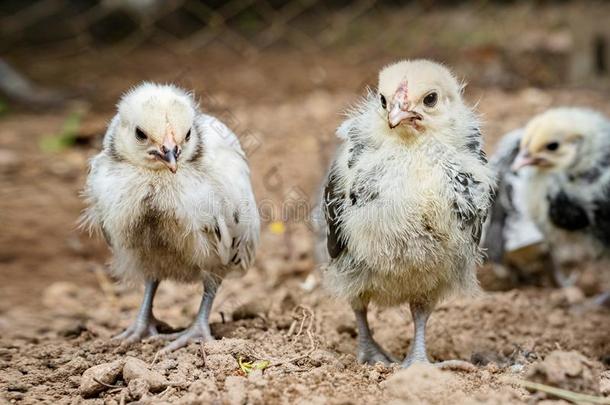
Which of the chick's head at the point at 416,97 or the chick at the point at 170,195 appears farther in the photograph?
the chick at the point at 170,195

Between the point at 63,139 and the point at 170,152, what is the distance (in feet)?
12.3

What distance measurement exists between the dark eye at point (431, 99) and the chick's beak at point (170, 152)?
0.92 metres

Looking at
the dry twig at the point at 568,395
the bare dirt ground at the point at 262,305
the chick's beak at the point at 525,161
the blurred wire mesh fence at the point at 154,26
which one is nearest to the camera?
the dry twig at the point at 568,395

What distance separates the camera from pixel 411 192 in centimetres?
304

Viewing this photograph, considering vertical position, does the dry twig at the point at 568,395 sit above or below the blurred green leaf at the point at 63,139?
below

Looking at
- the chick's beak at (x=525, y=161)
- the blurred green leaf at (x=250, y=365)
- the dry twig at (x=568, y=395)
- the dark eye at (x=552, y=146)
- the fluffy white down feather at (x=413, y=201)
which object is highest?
the dark eye at (x=552, y=146)

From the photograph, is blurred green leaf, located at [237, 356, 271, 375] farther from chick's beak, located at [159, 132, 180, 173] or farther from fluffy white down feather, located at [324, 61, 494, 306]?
chick's beak, located at [159, 132, 180, 173]

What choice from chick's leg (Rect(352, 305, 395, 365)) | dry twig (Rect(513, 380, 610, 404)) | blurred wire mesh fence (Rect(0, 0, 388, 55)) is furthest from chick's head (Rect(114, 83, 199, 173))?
blurred wire mesh fence (Rect(0, 0, 388, 55))

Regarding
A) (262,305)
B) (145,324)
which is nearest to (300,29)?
(262,305)

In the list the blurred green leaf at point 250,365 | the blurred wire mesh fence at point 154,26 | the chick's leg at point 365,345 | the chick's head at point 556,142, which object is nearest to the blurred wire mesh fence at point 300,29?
the blurred wire mesh fence at point 154,26

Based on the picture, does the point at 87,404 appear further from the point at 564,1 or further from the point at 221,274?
the point at 564,1

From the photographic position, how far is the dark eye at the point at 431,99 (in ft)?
10.2

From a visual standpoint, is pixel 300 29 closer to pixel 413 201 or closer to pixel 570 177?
pixel 570 177

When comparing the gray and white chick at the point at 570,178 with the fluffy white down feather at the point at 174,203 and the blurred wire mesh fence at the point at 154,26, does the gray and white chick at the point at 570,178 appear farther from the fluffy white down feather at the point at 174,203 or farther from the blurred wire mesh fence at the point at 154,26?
the blurred wire mesh fence at the point at 154,26
